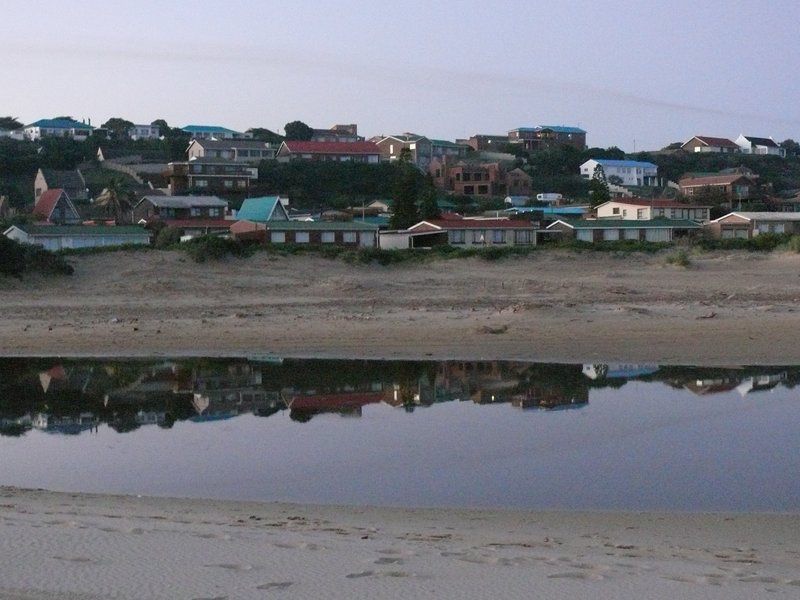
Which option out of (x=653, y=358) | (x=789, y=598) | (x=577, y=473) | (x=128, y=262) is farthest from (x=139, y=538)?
(x=128, y=262)

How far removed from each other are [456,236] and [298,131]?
73450 millimetres

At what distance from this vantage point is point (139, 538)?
797 cm

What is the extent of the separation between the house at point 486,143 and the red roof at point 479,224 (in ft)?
230

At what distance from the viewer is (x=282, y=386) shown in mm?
20375

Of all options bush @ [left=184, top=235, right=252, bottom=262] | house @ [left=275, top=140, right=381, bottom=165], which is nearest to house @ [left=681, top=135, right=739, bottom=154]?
house @ [left=275, top=140, right=381, bottom=165]

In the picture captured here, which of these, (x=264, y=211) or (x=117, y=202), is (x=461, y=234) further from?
(x=117, y=202)

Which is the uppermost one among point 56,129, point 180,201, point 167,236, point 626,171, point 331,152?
point 56,129

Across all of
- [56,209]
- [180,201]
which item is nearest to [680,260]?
[180,201]

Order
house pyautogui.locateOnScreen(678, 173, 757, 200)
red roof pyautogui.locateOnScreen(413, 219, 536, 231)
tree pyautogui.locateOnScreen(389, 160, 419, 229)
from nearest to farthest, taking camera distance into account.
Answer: red roof pyautogui.locateOnScreen(413, 219, 536, 231) < tree pyautogui.locateOnScreen(389, 160, 419, 229) < house pyautogui.locateOnScreen(678, 173, 757, 200)

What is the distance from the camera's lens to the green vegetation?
35.3m

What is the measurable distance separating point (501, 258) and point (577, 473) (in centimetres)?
3120

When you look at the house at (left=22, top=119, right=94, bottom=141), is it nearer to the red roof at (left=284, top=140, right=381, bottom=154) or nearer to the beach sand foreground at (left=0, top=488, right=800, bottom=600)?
the red roof at (left=284, top=140, right=381, bottom=154)

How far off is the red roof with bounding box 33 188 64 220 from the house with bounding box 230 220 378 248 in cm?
1964

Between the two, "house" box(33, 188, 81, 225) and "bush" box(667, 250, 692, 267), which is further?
"house" box(33, 188, 81, 225)
